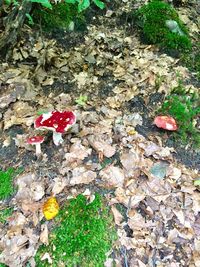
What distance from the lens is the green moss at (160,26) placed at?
5324 millimetres

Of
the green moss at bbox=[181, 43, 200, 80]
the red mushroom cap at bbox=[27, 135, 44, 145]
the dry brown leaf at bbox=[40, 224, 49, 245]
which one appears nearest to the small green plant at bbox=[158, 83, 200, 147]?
the green moss at bbox=[181, 43, 200, 80]

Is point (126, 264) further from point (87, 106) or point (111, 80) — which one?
point (111, 80)

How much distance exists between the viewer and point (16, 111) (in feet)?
14.4

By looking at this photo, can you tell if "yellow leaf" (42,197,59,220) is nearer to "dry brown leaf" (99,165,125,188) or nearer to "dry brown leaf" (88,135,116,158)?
"dry brown leaf" (99,165,125,188)

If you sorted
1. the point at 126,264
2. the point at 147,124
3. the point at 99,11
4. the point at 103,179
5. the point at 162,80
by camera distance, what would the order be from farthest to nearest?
the point at 99,11, the point at 162,80, the point at 147,124, the point at 103,179, the point at 126,264

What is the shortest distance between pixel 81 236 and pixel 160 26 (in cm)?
362

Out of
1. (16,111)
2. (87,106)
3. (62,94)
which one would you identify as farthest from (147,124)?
(16,111)

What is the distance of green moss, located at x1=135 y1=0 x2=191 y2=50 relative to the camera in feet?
17.5

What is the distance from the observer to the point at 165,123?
4.09 m

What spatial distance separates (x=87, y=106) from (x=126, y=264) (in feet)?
6.90

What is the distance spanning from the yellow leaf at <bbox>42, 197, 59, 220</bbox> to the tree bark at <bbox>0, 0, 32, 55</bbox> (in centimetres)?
261

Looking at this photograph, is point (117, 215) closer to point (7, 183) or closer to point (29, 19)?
point (7, 183)

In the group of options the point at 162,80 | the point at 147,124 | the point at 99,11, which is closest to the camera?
the point at 147,124

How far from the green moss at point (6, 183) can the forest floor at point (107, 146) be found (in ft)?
0.25
